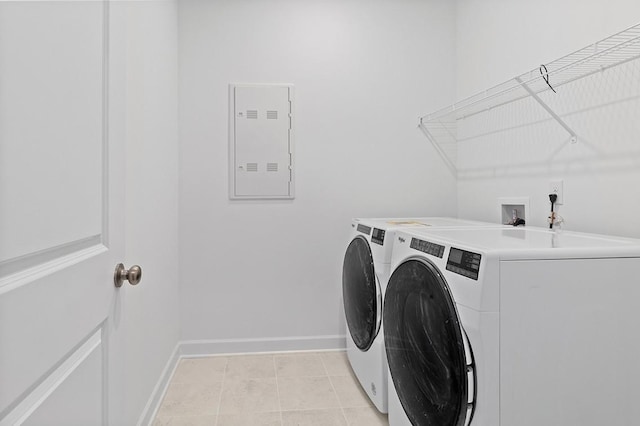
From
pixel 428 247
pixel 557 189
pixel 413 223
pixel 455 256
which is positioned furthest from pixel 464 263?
pixel 413 223

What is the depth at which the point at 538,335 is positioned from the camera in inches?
42.9

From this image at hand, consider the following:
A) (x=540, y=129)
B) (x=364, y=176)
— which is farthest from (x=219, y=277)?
(x=540, y=129)

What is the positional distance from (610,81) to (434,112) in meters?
1.26

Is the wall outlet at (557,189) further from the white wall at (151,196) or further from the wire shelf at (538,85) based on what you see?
the white wall at (151,196)

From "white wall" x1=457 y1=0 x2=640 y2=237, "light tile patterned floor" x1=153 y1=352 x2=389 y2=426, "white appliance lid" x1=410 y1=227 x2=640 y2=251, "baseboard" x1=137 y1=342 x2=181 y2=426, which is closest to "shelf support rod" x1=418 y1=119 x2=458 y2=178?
"white wall" x1=457 y1=0 x2=640 y2=237

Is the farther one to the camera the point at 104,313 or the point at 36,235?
the point at 104,313

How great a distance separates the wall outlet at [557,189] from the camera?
1.79m

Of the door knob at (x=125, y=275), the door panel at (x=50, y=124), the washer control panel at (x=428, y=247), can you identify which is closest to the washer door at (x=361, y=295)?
the washer control panel at (x=428, y=247)

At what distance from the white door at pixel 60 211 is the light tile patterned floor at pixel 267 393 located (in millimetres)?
1097

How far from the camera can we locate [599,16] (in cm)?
158

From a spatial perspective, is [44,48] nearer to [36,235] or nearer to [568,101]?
[36,235]

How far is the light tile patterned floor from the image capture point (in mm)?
1900

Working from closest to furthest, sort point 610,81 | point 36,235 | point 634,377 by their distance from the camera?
point 36,235 → point 634,377 → point 610,81

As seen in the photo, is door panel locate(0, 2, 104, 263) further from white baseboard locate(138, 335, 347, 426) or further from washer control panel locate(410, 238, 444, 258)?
white baseboard locate(138, 335, 347, 426)
